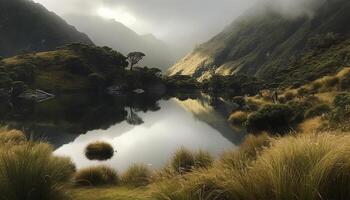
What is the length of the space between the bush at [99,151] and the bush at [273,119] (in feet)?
39.2

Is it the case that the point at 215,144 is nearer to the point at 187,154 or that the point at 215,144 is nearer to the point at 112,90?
the point at 187,154

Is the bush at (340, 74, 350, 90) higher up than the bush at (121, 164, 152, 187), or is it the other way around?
the bush at (340, 74, 350, 90)

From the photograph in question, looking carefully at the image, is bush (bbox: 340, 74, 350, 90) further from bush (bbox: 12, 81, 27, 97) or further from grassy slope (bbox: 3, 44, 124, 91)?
grassy slope (bbox: 3, 44, 124, 91)

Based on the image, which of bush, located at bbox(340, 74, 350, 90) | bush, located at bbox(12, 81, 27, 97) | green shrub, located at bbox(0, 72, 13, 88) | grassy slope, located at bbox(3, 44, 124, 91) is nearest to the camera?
bush, located at bbox(340, 74, 350, 90)

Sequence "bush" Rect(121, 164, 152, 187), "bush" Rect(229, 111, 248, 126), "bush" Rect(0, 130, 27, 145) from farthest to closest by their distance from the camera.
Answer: "bush" Rect(229, 111, 248, 126) → "bush" Rect(0, 130, 27, 145) → "bush" Rect(121, 164, 152, 187)

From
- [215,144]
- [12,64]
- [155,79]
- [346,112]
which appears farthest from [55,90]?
[346,112]

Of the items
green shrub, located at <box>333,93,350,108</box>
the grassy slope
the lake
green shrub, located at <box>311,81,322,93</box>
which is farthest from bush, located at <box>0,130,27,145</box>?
the grassy slope

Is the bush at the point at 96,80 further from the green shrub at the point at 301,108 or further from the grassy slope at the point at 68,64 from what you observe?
the green shrub at the point at 301,108

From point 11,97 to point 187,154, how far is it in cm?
9211

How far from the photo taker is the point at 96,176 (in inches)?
624

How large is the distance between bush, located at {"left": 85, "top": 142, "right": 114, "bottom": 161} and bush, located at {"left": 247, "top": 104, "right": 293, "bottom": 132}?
11944mm

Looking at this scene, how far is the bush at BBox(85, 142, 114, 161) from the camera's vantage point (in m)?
26.7

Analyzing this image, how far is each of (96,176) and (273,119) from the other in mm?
19624

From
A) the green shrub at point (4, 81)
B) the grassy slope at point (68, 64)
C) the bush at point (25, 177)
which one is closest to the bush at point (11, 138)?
the bush at point (25, 177)
